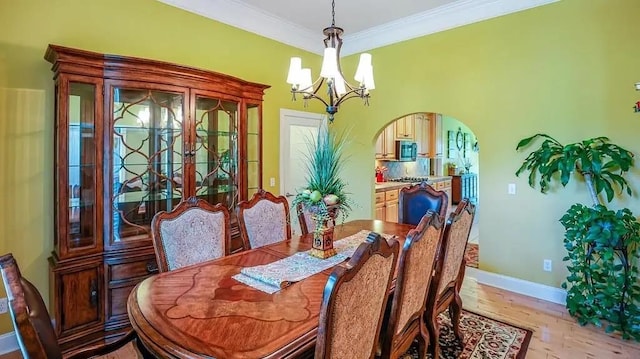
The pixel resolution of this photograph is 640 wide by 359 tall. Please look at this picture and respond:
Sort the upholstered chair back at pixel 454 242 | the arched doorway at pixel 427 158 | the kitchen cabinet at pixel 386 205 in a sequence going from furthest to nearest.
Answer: the arched doorway at pixel 427 158 → the kitchen cabinet at pixel 386 205 → the upholstered chair back at pixel 454 242

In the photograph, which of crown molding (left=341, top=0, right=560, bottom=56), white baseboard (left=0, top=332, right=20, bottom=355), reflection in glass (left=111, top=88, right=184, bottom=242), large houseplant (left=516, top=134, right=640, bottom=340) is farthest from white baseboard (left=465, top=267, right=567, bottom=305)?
white baseboard (left=0, top=332, right=20, bottom=355)

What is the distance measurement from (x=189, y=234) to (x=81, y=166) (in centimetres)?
107

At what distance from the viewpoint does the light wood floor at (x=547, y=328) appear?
252 cm

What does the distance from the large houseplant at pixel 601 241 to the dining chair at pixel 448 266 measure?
131cm

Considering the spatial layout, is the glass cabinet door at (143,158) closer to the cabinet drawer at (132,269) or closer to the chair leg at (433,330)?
the cabinet drawer at (132,269)

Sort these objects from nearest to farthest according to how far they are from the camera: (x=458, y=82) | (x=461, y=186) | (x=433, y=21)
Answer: (x=458, y=82) → (x=433, y=21) → (x=461, y=186)

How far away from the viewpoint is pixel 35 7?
2586 millimetres

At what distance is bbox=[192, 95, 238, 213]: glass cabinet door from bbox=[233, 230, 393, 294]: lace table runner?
144cm

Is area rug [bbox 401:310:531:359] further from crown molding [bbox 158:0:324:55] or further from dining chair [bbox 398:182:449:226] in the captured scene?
crown molding [bbox 158:0:324:55]

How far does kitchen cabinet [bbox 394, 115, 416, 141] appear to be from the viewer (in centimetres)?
685

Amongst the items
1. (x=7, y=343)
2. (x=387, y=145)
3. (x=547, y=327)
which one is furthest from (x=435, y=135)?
(x=7, y=343)

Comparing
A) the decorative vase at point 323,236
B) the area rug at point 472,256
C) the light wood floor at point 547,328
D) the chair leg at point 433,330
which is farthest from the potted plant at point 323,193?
the area rug at point 472,256

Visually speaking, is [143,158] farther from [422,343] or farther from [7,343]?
[422,343]

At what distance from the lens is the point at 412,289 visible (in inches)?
65.9
